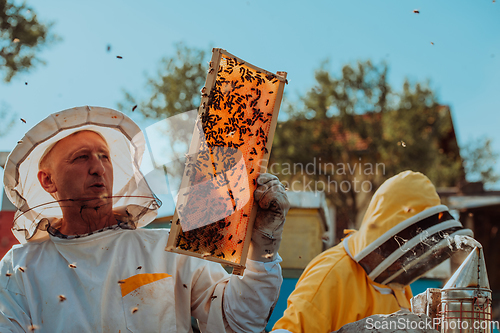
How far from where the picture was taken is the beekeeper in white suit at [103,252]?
7.45ft

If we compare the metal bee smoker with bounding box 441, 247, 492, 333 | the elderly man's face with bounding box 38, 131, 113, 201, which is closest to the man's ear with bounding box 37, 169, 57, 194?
the elderly man's face with bounding box 38, 131, 113, 201

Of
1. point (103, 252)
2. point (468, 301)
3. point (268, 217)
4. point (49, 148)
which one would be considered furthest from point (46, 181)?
point (468, 301)

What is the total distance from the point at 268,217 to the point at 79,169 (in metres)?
1.33

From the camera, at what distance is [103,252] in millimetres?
2506

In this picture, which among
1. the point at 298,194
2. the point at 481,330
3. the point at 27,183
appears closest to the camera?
the point at 481,330

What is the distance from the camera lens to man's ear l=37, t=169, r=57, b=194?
9.06 feet

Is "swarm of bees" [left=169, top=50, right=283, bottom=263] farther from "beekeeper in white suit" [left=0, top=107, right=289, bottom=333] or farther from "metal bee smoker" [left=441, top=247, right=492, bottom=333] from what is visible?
"metal bee smoker" [left=441, top=247, right=492, bottom=333]

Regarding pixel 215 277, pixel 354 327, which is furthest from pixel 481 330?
pixel 215 277

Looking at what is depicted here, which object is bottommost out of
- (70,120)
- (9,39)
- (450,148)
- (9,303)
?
(9,303)

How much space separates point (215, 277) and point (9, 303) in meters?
1.18

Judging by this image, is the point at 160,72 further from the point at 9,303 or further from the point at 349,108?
the point at 9,303

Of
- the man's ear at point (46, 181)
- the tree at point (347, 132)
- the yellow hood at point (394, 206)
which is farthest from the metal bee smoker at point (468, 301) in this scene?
the tree at point (347, 132)

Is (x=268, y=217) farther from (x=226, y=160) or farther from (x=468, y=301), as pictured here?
(x=468, y=301)

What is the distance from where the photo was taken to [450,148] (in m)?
23.4
